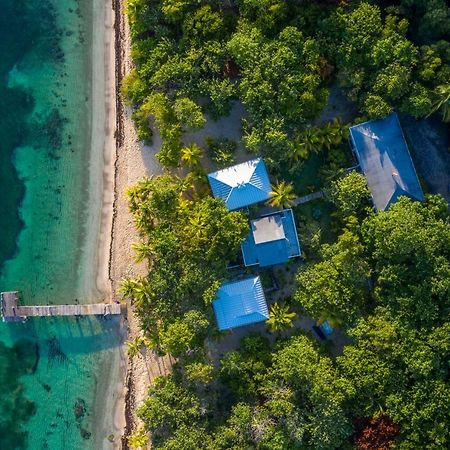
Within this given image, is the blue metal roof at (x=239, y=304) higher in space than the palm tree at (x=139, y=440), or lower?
higher

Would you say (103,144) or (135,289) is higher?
(103,144)

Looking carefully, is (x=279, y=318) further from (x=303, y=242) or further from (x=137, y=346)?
(x=137, y=346)

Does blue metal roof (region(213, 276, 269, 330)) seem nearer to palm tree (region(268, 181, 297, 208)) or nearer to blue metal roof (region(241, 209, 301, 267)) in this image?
blue metal roof (region(241, 209, 301, 267))

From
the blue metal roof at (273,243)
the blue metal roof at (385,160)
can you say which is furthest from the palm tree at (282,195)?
the blue metal roof at (385,160)

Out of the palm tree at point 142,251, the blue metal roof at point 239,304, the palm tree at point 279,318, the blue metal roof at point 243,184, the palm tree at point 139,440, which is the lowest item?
the palm tree at point 139,440

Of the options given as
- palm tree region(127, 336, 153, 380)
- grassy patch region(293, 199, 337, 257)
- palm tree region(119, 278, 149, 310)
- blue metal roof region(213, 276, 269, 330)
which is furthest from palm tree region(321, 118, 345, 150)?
palm tree region(127, 336, 153, 380)

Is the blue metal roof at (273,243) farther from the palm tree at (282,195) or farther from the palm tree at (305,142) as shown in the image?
the palm tree at (305,142)

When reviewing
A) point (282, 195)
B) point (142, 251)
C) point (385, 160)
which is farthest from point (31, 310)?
point (385, 160)

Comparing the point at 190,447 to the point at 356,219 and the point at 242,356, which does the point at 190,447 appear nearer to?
the point at 242,356
